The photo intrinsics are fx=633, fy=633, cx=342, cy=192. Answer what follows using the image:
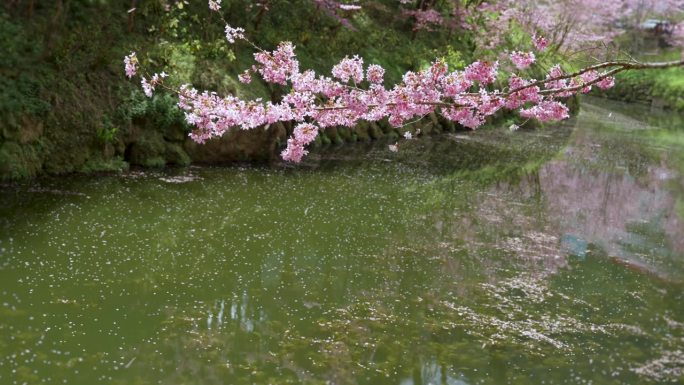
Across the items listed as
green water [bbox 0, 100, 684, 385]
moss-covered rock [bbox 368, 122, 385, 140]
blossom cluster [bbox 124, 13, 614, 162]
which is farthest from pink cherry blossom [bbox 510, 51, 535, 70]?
moss-covered rock [bbox 368, 122, 385, 140]

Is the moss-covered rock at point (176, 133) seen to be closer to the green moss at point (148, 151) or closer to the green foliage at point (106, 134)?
the green moss at point (148, 151)

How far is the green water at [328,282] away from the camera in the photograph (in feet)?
13.9

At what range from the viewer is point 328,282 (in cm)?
559

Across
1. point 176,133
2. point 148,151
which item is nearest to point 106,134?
point 148,151

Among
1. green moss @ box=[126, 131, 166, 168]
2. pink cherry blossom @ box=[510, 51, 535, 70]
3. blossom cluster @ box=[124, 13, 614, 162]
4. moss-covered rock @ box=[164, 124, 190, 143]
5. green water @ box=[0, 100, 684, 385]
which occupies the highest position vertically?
pink cherry blossom @ box=[510, 51, 535, 70]

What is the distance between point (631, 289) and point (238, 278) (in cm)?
378

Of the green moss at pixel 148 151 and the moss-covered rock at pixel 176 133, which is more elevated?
the moss-covered rock at pixel 176 133

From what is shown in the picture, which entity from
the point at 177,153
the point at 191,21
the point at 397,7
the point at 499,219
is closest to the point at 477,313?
the point at 499,219

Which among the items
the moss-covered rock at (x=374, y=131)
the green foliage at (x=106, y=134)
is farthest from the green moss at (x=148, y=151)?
the moss-covered rock at (x=374, y=131)

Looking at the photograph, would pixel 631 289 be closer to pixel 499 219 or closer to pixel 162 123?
pixel 499 219

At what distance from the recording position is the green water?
4238mm

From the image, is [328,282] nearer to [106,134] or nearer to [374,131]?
[106,134]

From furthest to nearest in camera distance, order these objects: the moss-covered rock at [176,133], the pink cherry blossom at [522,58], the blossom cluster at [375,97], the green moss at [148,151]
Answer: the moss-covered rock at [176,133] → the green moss at [148,151] → the pink cherry blossom at [522,58] → the blossom cluster at [375,97]

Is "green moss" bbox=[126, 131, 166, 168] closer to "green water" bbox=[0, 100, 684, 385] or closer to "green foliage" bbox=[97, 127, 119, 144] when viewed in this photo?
"green foliage" bbox=[97, 127, 119, 144]
